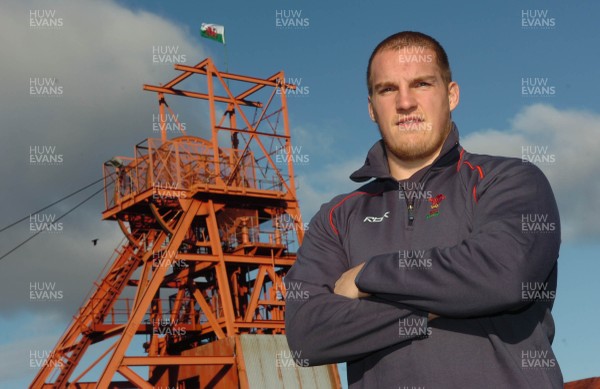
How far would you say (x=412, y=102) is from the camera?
16.5 feet

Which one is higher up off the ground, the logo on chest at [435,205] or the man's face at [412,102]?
the man's face at [412,102]

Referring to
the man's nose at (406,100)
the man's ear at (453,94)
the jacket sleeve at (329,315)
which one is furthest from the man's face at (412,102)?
the jacket sleeve at (329,315)

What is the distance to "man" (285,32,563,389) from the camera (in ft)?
14.3

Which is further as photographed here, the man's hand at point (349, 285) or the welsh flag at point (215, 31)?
the welsh flag at point (215, 31)

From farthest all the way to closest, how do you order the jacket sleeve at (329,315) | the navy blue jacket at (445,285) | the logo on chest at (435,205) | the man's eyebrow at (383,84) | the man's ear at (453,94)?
the man's ear at (453,94) < the man's eyebrow at (383,84) < the logo on chest at (435,205) < the jacket sleeve at (329,315) < the navy blue jacket at (445,285)

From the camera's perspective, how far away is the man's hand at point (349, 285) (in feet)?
15.8

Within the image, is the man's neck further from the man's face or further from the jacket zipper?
the jacket zipper

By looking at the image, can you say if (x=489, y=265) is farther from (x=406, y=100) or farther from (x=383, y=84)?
(x=383, y=84)

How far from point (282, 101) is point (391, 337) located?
40640mm

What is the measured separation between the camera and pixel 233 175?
4112 cm

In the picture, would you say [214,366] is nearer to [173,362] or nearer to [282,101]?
[173,362]

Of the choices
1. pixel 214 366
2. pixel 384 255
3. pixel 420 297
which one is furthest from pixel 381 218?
pixel 214 366

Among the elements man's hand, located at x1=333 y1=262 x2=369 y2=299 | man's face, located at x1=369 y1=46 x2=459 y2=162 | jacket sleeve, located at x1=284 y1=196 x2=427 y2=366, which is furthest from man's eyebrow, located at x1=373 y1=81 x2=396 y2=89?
man's hand, located at x1=333 y1=262 x2=369 y2=299

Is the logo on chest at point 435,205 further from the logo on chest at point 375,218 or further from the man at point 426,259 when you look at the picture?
the logo on chest at point 375,218
